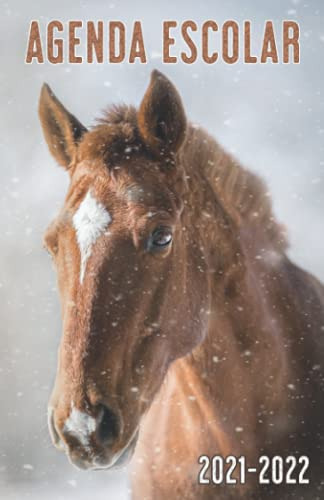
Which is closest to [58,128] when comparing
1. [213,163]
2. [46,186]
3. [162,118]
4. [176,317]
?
[162,118]

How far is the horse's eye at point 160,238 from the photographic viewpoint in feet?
5.47

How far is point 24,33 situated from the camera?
486 centimetres

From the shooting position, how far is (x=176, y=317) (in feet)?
5.88

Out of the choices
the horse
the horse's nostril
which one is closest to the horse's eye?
the horse

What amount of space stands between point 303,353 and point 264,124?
11.4 ft

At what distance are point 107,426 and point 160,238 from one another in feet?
1.74

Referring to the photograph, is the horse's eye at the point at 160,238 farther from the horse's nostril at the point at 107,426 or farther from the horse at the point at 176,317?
the horse's nostril at the point at 107,426

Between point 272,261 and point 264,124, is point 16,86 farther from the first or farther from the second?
point 272,261

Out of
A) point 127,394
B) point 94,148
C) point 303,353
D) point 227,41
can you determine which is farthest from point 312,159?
point 127,394

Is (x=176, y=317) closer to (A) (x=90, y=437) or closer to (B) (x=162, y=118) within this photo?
(A) (x=90, y=437)

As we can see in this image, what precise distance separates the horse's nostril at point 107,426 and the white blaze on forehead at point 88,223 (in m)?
0.34

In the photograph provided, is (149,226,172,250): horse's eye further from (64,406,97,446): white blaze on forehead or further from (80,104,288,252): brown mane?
(64,406,97,446): white blaze on forehead

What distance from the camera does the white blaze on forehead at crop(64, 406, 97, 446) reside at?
1.43 meters

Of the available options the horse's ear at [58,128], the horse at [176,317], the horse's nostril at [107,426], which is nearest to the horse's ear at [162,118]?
the horse at [176,317]
